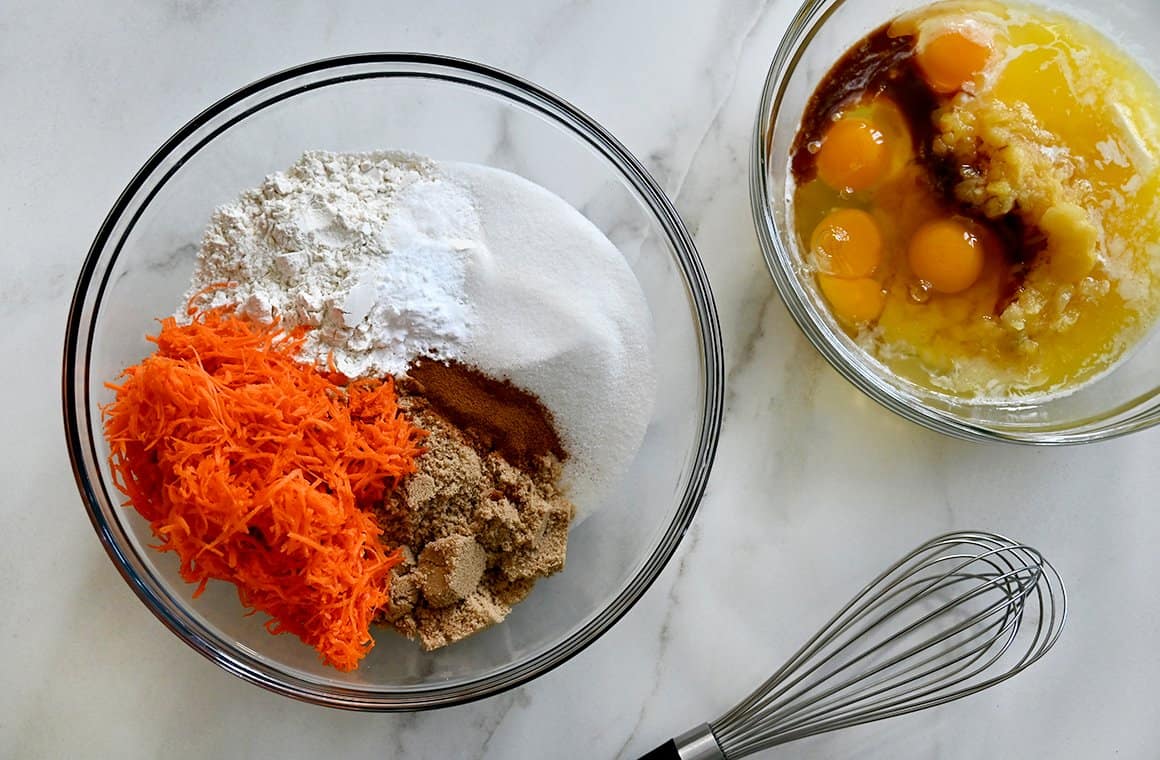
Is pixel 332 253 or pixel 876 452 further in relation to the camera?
pixel 876 452

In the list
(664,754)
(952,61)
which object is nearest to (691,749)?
(664,754)

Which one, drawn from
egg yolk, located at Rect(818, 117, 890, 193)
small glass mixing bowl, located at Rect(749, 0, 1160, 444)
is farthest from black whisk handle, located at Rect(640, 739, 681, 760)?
egg yolk, located at Rect(818, 117, 890, 193)

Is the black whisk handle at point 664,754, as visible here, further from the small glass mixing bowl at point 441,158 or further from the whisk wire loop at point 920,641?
the small glass mixing bowl at point 441,158

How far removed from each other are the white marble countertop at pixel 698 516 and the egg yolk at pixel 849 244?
0.14 meters

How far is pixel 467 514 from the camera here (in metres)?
1.51

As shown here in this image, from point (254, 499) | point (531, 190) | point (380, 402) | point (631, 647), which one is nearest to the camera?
point (254, 499)

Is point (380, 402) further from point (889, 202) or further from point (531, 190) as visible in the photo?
point (889, 202)

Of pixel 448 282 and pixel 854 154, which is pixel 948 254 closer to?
pixel 854 154

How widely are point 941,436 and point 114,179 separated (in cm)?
171

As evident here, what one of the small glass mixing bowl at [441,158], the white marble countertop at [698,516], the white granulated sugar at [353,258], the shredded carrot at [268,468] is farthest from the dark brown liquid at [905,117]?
the shredded carrot at [268,468]

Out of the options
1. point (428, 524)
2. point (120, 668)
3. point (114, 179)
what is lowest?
point (428, 524)


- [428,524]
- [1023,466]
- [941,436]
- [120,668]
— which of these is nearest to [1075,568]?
[1023,466]

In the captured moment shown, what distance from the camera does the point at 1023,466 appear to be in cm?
182

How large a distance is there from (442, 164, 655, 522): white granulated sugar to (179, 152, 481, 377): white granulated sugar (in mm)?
47
